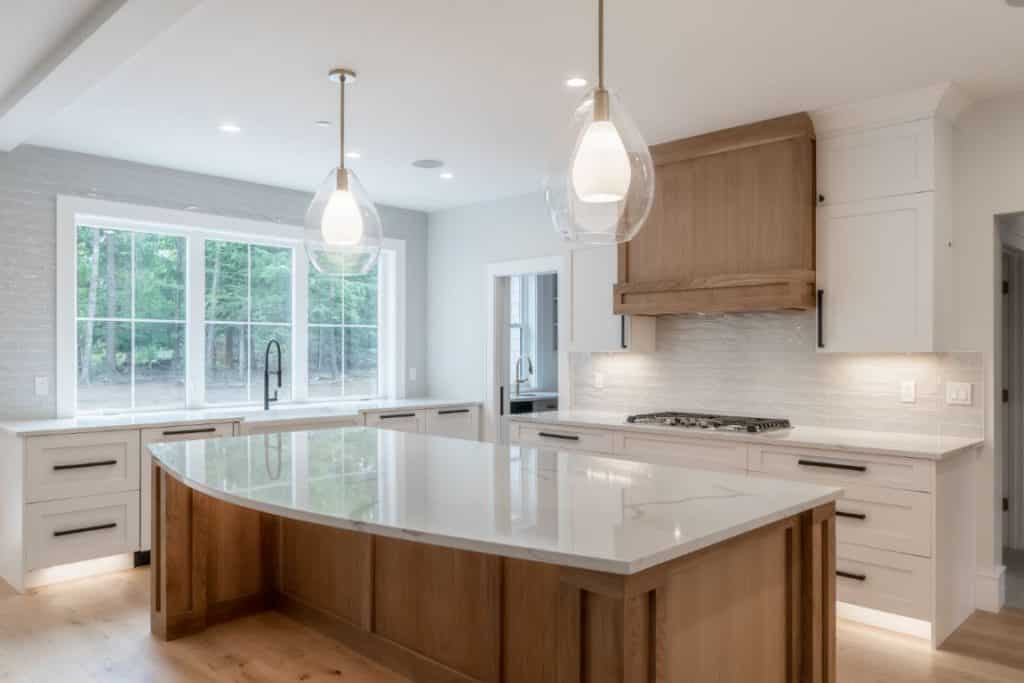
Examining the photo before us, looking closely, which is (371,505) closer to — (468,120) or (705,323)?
(468,120)

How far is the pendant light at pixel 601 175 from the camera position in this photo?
1.92 metres

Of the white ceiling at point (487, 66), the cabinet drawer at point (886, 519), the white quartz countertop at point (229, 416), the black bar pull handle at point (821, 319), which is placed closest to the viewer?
the white ceiling at point (487, 66)

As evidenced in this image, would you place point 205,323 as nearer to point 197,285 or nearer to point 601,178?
point 197,285

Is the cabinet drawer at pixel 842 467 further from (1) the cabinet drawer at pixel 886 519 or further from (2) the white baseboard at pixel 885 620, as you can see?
(2) the white baseboard at pixel 885 620

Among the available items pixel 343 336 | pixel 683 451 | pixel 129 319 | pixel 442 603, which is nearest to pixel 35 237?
pixel 129 319

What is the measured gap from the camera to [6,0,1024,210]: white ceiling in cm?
261

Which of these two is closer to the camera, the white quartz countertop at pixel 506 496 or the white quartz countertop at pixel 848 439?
the white quartz countertop at pixel 506 496

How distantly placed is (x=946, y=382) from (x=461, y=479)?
2692mm

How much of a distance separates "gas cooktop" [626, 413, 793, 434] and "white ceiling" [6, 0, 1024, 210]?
161 cm

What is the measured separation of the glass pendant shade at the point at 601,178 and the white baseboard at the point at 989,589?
2.85m

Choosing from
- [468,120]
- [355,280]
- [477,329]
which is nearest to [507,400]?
[477,329]

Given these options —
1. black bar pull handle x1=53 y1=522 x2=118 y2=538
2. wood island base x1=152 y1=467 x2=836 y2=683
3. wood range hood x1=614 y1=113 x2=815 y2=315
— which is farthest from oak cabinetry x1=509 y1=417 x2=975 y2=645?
black bar pull handle x1=53 y1=522 x2=118 y2=538

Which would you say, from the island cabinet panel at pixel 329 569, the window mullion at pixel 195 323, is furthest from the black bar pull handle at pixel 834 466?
the window mullion at pixel 195 323

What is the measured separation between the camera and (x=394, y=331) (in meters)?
6.16
